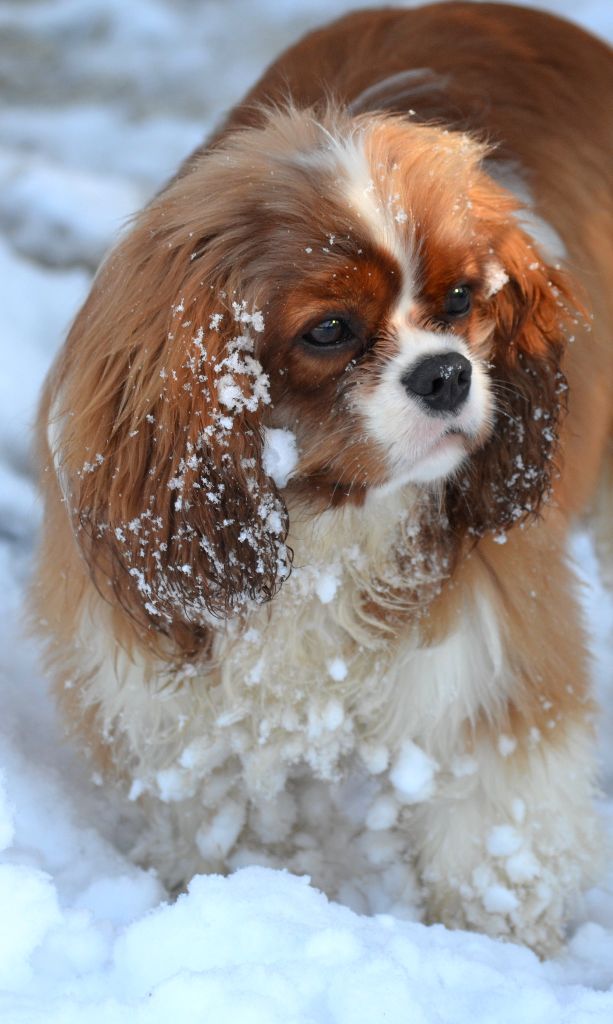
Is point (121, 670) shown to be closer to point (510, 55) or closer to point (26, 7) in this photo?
point (510, 55)

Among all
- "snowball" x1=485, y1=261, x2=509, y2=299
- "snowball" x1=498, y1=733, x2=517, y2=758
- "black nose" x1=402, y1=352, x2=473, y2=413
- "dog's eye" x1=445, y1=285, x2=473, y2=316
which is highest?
"snowball" x1=485, y1=261, x2=509, y2=299

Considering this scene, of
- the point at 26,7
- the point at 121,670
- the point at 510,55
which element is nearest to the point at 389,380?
the point at 121,670

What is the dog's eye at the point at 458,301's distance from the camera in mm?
2043

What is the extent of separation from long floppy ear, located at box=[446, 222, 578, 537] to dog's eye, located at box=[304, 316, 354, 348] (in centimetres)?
38

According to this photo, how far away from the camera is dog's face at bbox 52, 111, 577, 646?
1932 mm

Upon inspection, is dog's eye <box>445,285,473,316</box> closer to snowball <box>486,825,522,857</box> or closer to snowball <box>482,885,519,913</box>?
snowball <box>486,825,522,857</box>

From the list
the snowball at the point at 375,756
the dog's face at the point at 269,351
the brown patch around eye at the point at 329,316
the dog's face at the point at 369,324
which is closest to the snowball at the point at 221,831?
the snowball at the point at 375,756

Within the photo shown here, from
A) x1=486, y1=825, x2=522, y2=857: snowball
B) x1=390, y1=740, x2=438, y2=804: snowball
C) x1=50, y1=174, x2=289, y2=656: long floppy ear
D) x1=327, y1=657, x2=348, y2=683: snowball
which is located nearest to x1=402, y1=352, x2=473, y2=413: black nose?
x1=50, y1=174, x2=289, y2=656: long floppy ear

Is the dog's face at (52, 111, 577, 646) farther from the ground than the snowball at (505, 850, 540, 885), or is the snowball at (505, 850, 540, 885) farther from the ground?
the dog's face at (52, 111, 577, 646)

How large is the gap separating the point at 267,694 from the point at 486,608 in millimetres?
413

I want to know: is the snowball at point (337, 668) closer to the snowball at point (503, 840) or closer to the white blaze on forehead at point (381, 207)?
the snowball at point (503, 840)

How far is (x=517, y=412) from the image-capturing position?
2270mm

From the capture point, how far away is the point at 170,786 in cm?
248

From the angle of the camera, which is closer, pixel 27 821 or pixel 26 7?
pixel 27 821
